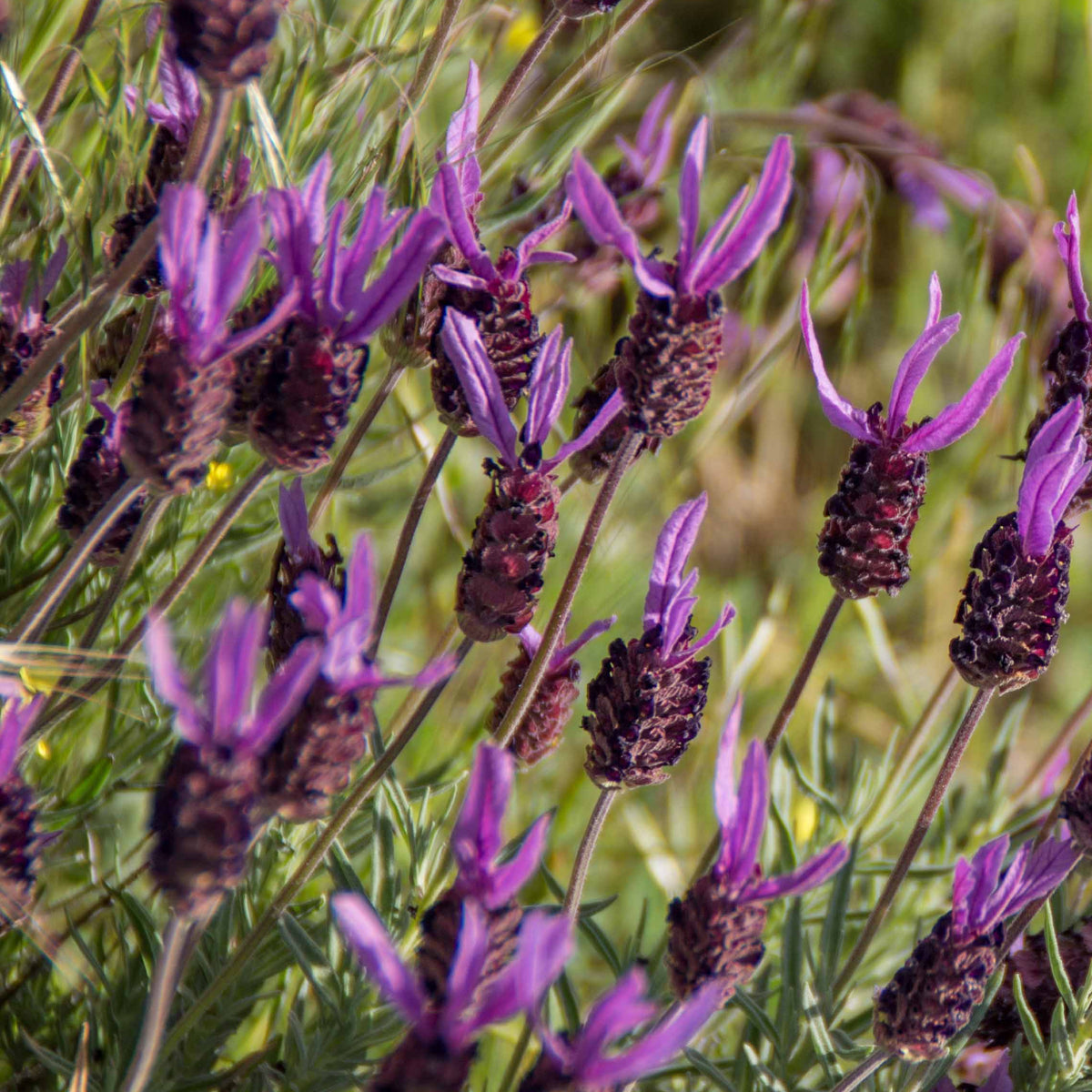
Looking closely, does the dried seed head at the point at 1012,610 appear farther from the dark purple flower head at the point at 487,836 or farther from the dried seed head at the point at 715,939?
the dark purple flower head at the point at 487,836

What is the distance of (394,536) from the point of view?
146 cm

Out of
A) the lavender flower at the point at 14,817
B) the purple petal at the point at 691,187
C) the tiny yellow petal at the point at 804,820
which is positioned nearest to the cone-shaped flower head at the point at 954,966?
the purple petal at the point at 691,187

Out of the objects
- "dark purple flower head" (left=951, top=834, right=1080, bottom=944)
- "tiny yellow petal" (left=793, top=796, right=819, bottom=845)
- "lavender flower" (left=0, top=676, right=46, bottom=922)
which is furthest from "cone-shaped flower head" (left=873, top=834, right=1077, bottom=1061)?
"tiny yellow petal" (left=793, top=796, right=819, bottom=845)

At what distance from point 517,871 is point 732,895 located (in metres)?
0.15

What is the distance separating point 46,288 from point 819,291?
765 mm

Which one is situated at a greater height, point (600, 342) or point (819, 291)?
point (819, 291)

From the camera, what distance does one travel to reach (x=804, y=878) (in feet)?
1.80

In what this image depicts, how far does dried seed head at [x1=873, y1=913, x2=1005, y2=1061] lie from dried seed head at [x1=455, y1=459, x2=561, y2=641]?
0.26m

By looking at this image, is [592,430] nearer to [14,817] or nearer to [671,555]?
[671,555]

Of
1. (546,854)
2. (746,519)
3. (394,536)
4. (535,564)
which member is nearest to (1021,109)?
(746,519)

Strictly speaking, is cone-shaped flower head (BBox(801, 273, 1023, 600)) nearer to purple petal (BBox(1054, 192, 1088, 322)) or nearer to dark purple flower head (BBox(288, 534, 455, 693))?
purple petal (BBox(1054, 192, 1088, 322))

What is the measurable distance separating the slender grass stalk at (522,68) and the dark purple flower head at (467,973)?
0.52 metres

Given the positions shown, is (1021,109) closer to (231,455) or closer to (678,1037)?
(231,455)

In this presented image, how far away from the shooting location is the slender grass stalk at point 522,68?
75 centimetres
